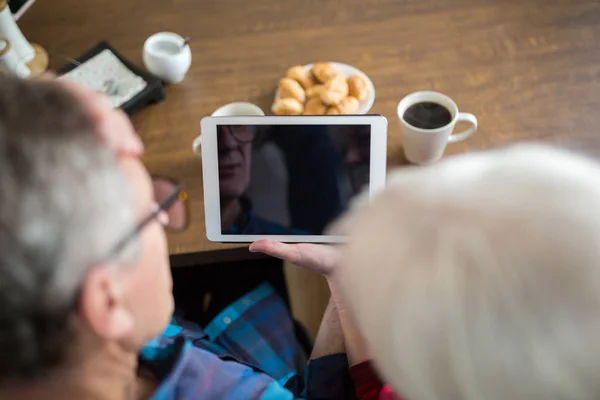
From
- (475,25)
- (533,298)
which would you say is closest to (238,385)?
(533,298)

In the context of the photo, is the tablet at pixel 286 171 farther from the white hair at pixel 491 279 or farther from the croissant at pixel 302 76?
the white hair at pixel 491 279

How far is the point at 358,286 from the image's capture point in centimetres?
53

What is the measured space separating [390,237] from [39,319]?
0.30 m

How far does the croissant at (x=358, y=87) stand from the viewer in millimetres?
1061

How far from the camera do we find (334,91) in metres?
1.04

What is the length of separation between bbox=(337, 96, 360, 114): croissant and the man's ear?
0.59 m

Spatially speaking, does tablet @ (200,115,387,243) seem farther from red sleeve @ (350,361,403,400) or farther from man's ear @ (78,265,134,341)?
man's ear @ (78,265,134,341)

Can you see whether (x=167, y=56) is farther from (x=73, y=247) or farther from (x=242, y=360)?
(x=73, y=247)

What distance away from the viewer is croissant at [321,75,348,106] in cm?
104

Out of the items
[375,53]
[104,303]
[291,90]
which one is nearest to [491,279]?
[104,303]

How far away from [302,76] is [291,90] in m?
0.05

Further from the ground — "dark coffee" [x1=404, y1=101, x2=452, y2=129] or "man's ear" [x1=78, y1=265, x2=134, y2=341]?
"man's ear" [x1=78, y1=265, x2=134, y2=341]

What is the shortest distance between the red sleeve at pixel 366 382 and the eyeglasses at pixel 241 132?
38 cm

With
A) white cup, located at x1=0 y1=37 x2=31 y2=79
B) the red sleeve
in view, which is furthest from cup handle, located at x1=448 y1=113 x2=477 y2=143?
white cup, located at x1=0 y1=37 x2=31 y2=79
